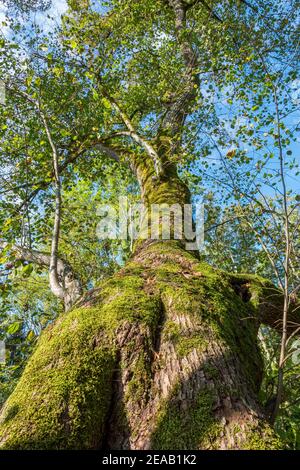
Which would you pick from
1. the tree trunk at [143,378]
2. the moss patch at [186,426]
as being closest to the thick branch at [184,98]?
the tree trunk at [143,378]

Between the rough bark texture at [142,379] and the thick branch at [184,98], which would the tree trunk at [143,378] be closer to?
the rough bark texture at [142,379]

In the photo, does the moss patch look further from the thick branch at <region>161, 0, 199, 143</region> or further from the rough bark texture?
the thick branch at <region>161, 0, 199, 143</region>

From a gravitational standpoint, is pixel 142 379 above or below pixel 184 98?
below

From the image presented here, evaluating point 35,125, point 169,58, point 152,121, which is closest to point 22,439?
point 35,125

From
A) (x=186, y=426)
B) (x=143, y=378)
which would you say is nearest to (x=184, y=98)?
(x=143, y=378)

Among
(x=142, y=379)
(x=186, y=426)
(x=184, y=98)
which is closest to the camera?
(x=186, y=426)

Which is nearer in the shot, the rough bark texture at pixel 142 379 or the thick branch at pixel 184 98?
the rough bark texture at pixel 142 379

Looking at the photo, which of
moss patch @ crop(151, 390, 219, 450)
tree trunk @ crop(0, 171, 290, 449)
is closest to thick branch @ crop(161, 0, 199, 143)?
tree trunk @ crop(0, 171, 290, 449)

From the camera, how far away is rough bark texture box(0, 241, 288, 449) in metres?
1.64

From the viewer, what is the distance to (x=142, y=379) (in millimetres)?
1989

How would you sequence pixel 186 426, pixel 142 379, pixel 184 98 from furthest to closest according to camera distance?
pixel 184 98, pixel 142 379, pixel 186 426

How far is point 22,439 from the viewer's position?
157cm

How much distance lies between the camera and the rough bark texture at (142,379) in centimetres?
164

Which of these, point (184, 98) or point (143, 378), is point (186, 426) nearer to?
point (143, 378)
